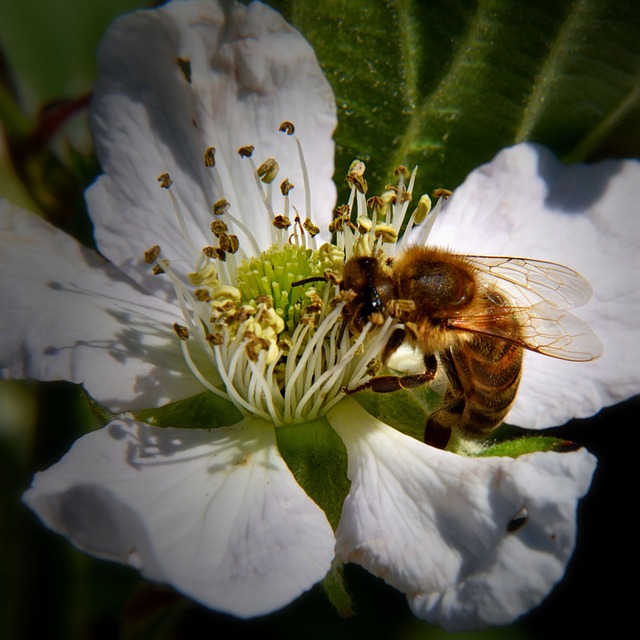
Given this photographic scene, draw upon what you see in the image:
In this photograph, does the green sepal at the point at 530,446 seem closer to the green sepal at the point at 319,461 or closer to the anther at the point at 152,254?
the green sepal at the point at 319,461

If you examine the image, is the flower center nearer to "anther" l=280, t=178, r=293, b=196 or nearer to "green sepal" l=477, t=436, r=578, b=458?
"anther" l=280, t=178, r=293, b=196

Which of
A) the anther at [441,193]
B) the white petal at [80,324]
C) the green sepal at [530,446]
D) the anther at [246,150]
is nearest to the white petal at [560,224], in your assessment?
the anther at [441,193]

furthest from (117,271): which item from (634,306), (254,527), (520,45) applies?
(634,306)

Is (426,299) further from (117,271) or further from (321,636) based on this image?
(321,636)

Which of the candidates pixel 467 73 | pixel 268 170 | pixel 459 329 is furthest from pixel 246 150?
pixel 459 329

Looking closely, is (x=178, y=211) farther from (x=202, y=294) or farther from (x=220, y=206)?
(x=202, y=294)

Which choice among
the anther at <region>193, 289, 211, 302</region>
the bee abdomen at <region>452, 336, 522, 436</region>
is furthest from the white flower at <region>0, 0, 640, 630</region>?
the bee abdomen at <region>452, 336, 522, 436</region>
